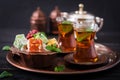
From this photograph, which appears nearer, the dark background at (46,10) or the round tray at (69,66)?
the round tray at (69,66)

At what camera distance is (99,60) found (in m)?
0.88

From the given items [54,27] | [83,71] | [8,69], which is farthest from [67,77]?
[54,27]

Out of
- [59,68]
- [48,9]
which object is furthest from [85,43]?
[48,9]

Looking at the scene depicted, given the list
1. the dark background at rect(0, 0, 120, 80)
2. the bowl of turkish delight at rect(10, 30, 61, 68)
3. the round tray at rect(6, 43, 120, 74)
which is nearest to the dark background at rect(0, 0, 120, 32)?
the dark background at rect(0, 0, 120, 80)

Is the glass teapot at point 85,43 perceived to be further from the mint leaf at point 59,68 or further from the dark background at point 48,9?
the dark background at point 48,9

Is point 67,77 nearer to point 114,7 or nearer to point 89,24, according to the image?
point 89,24

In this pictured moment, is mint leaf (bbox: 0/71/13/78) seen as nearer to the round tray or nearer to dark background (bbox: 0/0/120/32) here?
the round tray

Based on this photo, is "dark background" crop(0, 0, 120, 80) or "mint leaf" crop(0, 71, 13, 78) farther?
"dark background" crop(0, 0, 120, 80)

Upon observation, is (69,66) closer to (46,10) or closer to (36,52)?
(36,52)

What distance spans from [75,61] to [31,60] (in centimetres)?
13

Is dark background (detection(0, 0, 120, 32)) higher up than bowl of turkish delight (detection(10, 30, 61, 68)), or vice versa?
dark background (detection(0, 0, 120, 32))

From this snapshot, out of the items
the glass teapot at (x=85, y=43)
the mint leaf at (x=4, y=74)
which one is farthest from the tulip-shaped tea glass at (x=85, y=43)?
the mint leaf at (x=4, y=74)

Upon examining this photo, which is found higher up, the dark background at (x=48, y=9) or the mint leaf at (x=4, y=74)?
the dark background at (x=48, y=9)

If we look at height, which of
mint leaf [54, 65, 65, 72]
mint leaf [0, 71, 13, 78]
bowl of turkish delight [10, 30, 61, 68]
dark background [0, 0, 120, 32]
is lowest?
mint leaf [0, 71, 13, 78]
